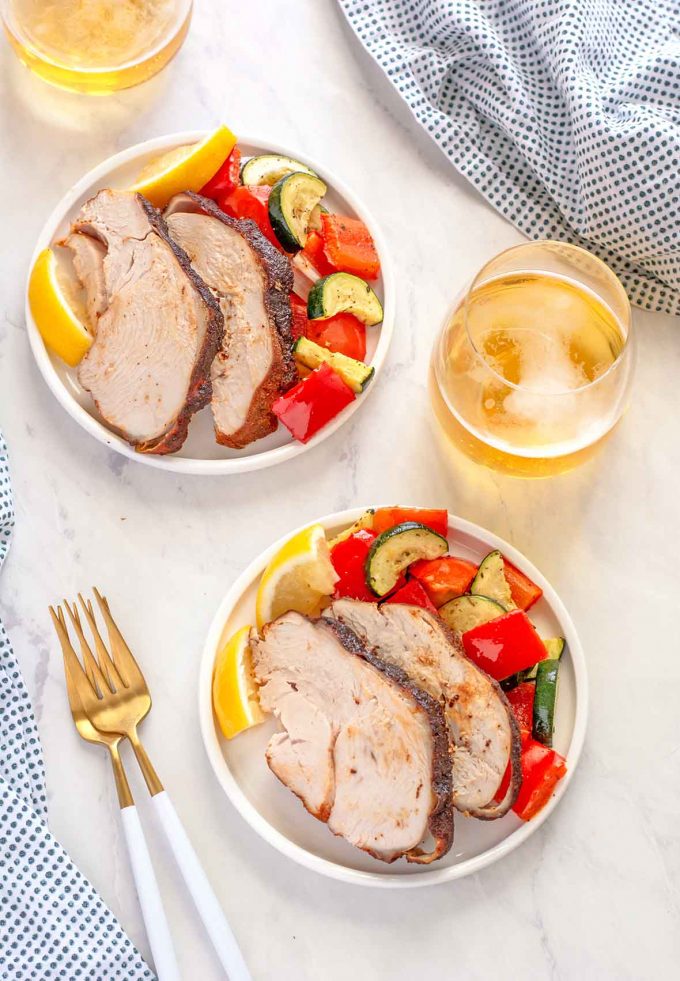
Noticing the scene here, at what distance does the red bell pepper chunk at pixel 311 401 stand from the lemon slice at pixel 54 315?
417 mm

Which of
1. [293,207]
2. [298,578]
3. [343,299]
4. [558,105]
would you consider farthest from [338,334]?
[558,105]

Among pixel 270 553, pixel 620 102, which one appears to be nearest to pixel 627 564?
pixel 270 553

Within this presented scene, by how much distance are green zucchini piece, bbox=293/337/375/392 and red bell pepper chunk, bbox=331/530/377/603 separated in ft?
1.05

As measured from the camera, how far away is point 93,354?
2.22m

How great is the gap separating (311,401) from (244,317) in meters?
0.22

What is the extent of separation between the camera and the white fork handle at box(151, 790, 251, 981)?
2.07 metres

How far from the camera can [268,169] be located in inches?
92.4

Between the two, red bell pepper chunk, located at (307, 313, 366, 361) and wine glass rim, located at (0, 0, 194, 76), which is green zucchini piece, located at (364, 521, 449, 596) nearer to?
red bell pepper chunk, located at (307, 313, 366, 361)

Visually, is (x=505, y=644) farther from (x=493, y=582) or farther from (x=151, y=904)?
(x=151, y=904)

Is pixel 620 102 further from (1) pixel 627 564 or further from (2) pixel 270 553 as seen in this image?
(2) pixel 270 553

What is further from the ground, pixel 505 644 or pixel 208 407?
pixel 208 407

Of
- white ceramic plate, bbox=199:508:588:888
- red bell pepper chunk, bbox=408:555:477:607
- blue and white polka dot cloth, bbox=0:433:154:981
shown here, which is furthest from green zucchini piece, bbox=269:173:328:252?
blue and white polka dot cloth, bbox=0:433:154:981

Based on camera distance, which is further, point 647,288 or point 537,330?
point 647,288

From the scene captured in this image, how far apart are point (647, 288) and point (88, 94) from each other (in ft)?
4.28
